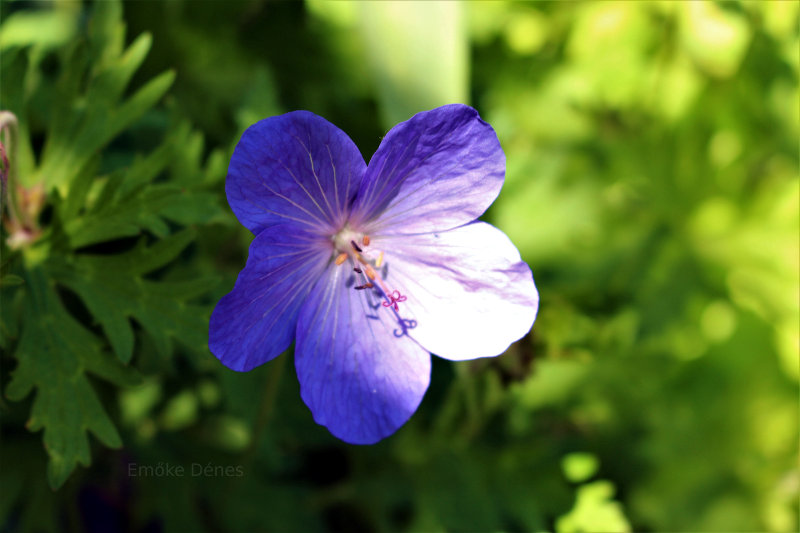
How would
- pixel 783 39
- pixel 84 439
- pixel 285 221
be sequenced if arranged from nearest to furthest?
1. pixel 285 221
2. pixel 84 439
3. pixel 783 39

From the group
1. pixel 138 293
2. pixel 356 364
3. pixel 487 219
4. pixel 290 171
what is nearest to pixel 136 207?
pixel 138 293

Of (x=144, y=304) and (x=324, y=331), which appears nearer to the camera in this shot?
(x=324, y=331)

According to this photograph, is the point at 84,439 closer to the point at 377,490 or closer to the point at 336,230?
the point at 336,230

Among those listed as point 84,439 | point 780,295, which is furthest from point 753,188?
point 84,439

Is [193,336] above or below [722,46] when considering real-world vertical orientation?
below

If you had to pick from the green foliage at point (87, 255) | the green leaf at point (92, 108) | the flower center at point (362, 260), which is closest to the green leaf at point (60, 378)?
the green foliage at point (87, 255)

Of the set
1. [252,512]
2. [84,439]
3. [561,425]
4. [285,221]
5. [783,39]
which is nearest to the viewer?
[285,221]

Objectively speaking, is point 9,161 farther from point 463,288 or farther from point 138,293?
point 463,288
